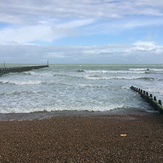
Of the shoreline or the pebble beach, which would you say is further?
the shoreline

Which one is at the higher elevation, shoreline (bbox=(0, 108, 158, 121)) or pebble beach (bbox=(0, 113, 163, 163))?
pebble beach (bbox=(0, 113, 163, 163))

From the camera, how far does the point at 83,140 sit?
9031 millimetres

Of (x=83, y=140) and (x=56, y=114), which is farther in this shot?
(x=56, y=114)

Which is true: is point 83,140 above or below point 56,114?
above

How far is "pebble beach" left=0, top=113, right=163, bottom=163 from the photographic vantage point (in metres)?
7.36

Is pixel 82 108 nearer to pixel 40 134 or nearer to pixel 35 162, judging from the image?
pixel 40 134

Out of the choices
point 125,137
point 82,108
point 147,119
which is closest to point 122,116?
point 147,119

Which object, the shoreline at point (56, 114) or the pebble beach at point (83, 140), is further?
the shoreline at point (56, 114)

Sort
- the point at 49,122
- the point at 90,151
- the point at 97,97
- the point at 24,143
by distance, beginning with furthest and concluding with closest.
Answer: the point at 97,97 < the point at 49,122 < the point at 24,143 < the point at 90,151

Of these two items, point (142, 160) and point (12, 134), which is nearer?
point (142, 160)

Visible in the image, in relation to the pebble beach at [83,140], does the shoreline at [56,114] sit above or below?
below

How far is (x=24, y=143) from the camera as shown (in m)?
8.75

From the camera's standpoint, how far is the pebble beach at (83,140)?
7.36 meters

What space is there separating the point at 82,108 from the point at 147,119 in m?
4.38
